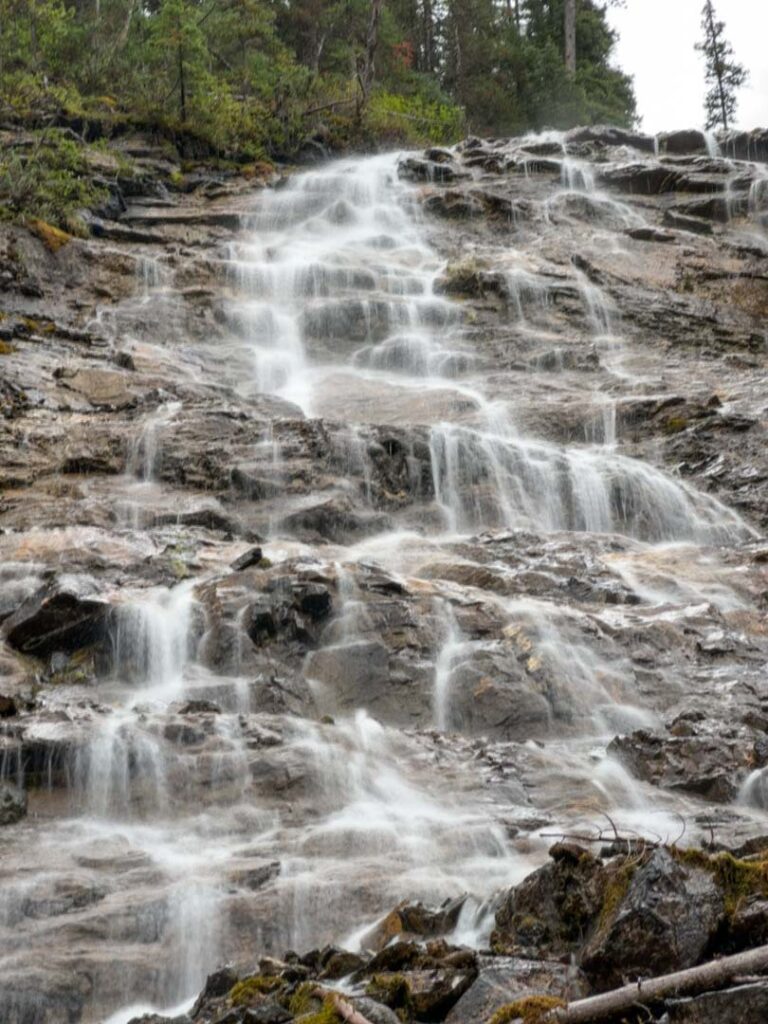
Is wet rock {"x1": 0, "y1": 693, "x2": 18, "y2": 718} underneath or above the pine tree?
underneath

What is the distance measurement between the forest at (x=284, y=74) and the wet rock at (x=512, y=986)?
2260 centimetres

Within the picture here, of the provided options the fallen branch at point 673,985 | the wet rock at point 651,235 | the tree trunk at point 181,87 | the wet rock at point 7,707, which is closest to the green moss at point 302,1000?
the fallen branch at point 673,985

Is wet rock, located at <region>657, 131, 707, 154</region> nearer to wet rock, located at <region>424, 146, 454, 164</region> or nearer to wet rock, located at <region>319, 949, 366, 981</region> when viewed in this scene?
wet rock, located at <region>424, 146, 454, 164</region>

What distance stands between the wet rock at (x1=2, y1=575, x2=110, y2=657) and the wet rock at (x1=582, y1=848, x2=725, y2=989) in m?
5.85

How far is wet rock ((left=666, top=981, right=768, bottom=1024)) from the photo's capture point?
3.40 metres

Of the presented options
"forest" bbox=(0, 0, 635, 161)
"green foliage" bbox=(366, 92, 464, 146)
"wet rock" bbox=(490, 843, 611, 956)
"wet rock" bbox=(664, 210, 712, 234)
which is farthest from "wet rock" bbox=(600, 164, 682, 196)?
"wet rock" bbox=(490, 843, 611, 956)

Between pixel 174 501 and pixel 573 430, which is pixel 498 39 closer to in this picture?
pixel 573 430

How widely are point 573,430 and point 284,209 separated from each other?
11.0 meters

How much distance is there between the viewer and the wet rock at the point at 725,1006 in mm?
3404

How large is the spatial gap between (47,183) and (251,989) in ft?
58.1

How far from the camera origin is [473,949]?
456 centimetres

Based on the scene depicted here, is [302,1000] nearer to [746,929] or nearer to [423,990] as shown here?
[423,990]

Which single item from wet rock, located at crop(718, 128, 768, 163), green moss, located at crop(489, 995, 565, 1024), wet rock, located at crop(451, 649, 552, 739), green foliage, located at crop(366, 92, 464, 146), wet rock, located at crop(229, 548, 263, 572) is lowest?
wet rock, located at crop(451, 649, 552, 739)

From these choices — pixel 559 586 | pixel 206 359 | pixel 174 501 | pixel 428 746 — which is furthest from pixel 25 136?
pixel 428 746
